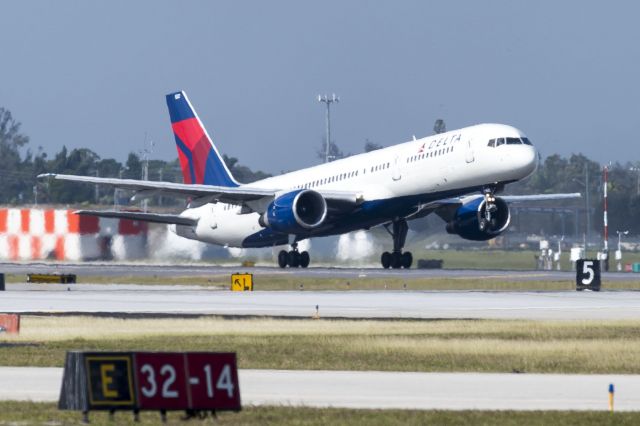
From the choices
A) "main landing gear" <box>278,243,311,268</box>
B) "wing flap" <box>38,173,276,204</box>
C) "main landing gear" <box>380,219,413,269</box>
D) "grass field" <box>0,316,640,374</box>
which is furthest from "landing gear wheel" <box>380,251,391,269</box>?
"grass field" <box>0,316,640,374</box>

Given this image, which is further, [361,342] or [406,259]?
[406,259]

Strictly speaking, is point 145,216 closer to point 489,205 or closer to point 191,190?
point 191,190

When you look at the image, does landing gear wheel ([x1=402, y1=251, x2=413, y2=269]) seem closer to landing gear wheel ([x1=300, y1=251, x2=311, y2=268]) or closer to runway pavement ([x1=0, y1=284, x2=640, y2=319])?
landing gear wheel ([x1=300, y1=251, x2=311, y2=268])

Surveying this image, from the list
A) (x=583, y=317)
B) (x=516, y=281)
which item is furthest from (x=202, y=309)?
(x=516, y=281)

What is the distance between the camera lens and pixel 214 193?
2768 inches

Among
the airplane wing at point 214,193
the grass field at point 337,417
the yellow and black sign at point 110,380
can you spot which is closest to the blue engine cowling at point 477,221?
the airplane wing at point 214,193

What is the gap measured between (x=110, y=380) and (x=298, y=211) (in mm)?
49297

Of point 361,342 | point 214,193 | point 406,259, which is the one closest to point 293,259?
point 406,259

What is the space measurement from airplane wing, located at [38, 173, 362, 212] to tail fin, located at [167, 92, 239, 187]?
6.17 metres

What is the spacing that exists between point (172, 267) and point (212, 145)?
6.83 metres

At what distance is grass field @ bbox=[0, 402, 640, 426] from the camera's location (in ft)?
64.7

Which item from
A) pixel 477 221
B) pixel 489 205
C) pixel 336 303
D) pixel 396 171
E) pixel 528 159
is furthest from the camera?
A: pixel 477 221

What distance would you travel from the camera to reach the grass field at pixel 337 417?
19.7 m

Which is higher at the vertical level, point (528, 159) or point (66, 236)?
point (528, 159)
